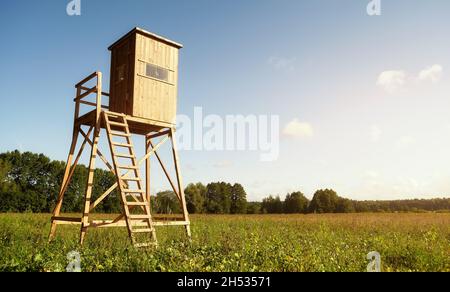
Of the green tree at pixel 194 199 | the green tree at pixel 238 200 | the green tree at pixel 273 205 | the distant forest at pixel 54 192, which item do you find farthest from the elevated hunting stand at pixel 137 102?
the green tree at pixel 273 205

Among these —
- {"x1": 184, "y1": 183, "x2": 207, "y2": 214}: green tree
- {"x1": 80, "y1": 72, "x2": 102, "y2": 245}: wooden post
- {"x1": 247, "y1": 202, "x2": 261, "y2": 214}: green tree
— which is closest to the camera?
{"x1": 80, "y1": 72, "x2": 102, "y2": 245}: wooden post

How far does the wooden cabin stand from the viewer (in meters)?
10.6

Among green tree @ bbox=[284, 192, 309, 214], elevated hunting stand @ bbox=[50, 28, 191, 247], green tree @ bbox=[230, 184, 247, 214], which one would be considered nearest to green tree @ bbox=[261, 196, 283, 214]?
green tree @ bbox=[284, 192, 309, 214]

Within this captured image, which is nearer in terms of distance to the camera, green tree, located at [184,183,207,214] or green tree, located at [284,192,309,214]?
green tree, located at [184,183,207,214]

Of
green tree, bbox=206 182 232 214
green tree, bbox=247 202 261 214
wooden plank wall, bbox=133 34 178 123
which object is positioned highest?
wooden plank wall, bbox=133 34 178 123

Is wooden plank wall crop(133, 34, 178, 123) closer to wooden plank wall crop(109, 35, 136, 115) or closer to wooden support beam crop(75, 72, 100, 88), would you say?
wooden plank wall crop(109, 35, 136, 115)

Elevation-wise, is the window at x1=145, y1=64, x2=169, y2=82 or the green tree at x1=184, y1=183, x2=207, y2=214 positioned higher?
the window at x1=145, y1=64, x2=169, y2=82

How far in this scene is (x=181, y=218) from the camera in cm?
1091

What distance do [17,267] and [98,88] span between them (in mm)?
6125

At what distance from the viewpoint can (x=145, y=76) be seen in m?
10.7

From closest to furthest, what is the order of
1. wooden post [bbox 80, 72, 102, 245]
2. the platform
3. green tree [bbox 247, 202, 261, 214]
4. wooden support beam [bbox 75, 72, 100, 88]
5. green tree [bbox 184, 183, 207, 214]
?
wooden post [bbox 80, 72, 102, 245]
the platform
wooden support beam [bbox 75, 72, 100, 88]
green tree [bbox 184, 183, 207, 214]
green tree [bbox 247, 202, 261, 214]

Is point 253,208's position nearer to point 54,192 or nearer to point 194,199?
point 194,199
